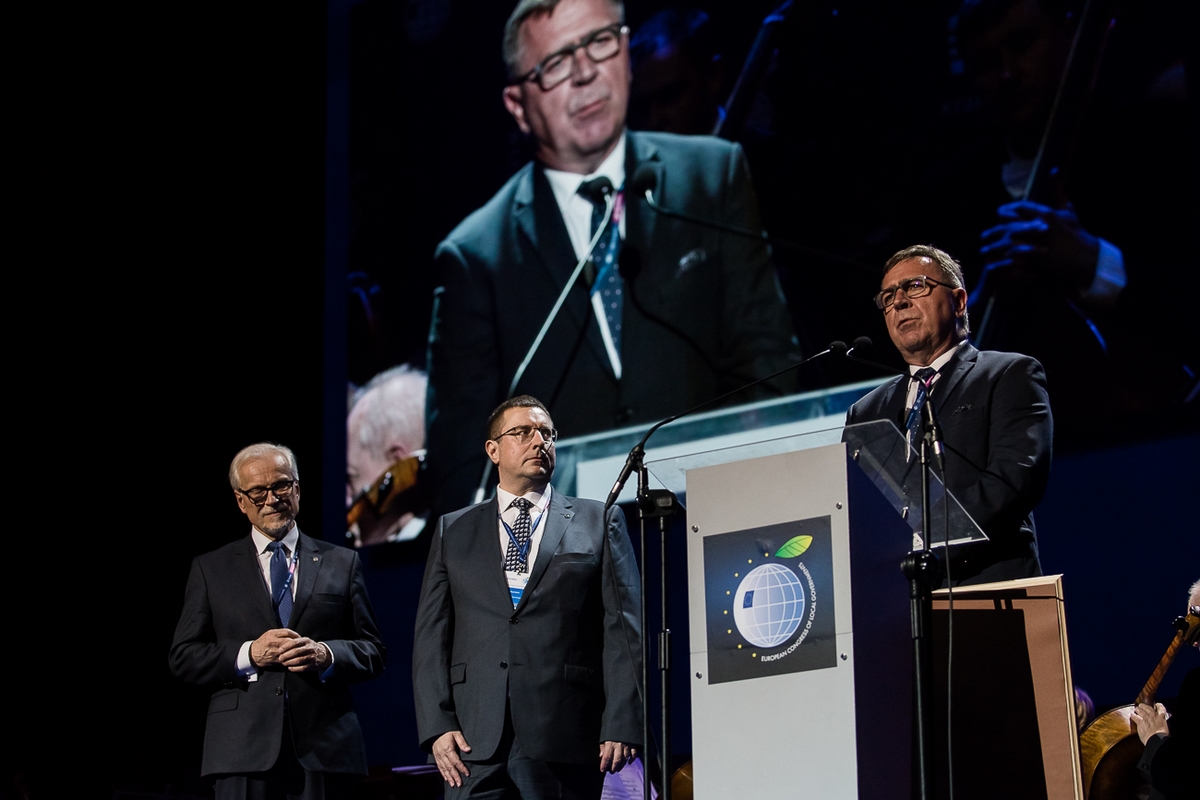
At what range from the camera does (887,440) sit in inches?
99.3

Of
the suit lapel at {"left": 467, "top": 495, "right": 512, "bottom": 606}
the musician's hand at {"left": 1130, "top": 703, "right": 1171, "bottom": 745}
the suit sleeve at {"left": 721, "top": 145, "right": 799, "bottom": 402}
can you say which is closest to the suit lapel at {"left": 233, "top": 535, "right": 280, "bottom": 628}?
the suit lapel at {"left": 467, "top": 495, "right": 512, "bottom": 606}

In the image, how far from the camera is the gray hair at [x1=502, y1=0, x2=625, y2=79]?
619 centimetres

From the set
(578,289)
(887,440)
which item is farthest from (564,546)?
(578,289)

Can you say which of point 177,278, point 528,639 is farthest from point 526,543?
point 177,278

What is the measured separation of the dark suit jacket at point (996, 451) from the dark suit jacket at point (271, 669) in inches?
69.2

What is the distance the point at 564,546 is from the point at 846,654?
1243 mm

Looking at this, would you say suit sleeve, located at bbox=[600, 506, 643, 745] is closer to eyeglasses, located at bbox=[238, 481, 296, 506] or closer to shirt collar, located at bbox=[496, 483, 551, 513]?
shirt collar, located at bbox=[496, 483, 551, 513]

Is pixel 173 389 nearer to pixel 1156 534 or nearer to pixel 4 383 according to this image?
pixel 4 383

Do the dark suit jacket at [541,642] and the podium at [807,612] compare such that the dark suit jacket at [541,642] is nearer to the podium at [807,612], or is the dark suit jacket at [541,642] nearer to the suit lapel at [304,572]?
the suit lapel at [304,572]

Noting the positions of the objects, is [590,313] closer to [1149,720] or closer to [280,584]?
[280,584]

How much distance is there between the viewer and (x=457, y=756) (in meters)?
3.33

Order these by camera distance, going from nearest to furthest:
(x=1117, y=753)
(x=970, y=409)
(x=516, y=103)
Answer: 1. (x=970, y=409)
2. (x=1117, y=753)
3. (x=516, y=103)

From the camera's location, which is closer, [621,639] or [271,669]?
[621,639]

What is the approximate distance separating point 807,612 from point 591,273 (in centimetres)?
348
